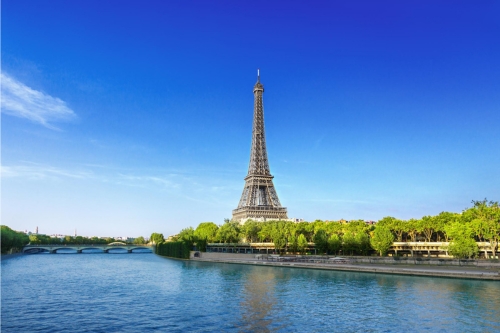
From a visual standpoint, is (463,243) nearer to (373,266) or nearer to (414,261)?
(414,261)

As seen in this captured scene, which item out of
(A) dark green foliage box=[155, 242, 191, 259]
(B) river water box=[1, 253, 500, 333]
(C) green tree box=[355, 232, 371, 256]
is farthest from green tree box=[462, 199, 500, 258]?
(A) dark green foliage box=[155, 242, 191, 259]

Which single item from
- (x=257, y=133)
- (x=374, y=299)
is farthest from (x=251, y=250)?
(x=374, y=299)

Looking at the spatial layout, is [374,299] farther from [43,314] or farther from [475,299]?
[43,314]

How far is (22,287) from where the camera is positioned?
46125 millimetres

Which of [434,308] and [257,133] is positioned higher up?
[257,133]

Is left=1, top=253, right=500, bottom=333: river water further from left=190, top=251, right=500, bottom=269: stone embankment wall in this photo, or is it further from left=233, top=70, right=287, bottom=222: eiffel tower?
left=233, top=70, right=287, bottom=222: eiffel tower

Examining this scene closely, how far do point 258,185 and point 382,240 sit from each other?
64112mm

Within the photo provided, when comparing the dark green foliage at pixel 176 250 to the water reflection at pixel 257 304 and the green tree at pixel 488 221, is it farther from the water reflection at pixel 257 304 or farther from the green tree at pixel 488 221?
the green tree at pixel 488 221

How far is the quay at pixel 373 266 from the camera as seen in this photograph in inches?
1961

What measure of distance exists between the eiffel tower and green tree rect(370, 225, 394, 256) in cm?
5629

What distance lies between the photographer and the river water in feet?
87.9

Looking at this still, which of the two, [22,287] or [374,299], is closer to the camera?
[374,299]

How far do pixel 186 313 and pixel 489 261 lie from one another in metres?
49.9

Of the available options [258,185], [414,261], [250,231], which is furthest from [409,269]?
[258,185]
